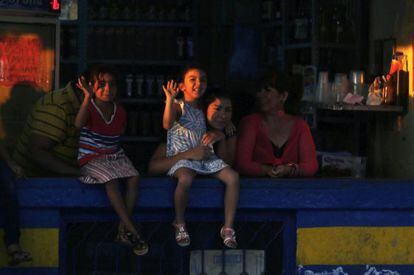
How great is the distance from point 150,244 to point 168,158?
1.71 ft

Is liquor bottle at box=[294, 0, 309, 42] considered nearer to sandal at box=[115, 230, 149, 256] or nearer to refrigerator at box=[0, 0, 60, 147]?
refrigerator at box=[0, 0, 60, 147]

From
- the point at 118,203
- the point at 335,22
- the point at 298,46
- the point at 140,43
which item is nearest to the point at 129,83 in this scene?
the point at 140,43

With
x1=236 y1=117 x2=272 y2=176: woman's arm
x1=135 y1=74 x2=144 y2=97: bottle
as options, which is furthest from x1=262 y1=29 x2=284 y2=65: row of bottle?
x1=236 y1=117 x2=272 y2=176: woman's arm

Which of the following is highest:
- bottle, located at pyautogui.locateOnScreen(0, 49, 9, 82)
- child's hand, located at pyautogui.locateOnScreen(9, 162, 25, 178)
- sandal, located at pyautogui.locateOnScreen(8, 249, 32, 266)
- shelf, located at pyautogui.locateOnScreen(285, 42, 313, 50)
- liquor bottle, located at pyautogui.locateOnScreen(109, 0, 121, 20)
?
liquor bottle, located at pyautogui.locateOnScreen(109, 0, 121, 20)

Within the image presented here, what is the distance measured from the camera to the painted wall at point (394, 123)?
6902 mm

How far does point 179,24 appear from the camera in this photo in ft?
35.7

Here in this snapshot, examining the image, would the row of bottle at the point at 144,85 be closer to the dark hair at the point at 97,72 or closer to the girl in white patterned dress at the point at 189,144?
the girl in white patterned dress at the point at 189,144

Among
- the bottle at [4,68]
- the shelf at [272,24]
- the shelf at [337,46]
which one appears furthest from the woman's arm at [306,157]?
the shelf at [272,24]

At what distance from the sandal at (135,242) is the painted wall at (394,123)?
2.20 meters

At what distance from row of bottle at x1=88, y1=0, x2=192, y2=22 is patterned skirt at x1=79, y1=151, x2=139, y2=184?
530 cm

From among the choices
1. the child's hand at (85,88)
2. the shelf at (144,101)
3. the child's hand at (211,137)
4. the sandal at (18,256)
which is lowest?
the sandal at (18,256)

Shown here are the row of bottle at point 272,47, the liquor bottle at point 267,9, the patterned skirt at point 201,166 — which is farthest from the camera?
the liquor bottle at point 267,9

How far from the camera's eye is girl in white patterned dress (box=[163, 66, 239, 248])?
18.6 ft

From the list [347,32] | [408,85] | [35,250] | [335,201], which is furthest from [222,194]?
[347,32]
